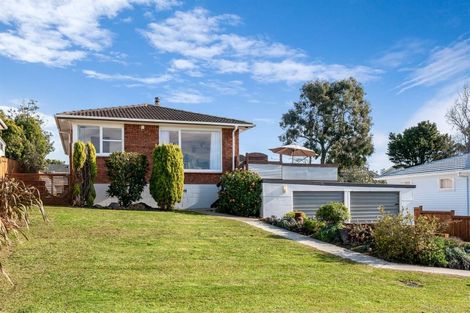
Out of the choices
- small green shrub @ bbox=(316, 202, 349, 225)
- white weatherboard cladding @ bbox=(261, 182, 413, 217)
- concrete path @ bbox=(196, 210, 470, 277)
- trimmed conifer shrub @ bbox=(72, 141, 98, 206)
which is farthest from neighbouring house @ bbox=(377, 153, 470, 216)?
trimmed conifer shrub @ bbox=(72, 141, 98, 206)

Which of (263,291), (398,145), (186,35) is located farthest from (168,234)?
(398,145)

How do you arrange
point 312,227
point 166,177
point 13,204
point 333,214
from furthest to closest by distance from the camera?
1. point 166,177
2. point 333,214
3. point 312,227
4. point 13,204

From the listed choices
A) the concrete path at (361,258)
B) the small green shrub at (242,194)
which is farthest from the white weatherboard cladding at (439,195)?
the concrete path at (361,258)

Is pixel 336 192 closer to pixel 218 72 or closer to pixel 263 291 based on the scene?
pixel 218 72

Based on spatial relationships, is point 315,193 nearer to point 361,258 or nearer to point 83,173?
point 361,258

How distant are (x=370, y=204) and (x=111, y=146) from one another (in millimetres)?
12068

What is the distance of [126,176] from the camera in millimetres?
17344

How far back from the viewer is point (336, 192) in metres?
18.3

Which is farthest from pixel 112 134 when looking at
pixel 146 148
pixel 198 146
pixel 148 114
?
pixel 198 146

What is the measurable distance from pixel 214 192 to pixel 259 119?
15.5 feet

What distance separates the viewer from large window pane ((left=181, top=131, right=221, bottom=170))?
20.6 metres

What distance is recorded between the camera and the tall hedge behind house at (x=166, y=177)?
17.0 m

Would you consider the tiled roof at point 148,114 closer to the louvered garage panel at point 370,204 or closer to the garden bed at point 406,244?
the louvered garage panel at point 370,204

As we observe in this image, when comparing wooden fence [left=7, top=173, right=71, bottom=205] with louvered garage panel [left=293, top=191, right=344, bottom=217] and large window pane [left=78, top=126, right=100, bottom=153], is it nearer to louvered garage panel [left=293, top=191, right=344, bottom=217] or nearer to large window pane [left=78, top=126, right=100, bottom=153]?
large window pane [left=78, top=126, right=100, bottom=153]
